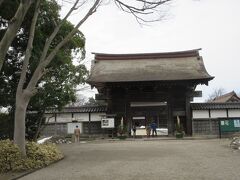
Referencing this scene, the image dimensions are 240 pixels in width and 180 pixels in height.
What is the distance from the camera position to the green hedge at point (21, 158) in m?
10.5

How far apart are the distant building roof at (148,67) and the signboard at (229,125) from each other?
3370 mm

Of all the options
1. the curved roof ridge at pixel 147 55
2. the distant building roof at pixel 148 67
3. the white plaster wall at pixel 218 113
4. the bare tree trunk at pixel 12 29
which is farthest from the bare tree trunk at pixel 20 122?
the curved roof ridge at pixel 147 55

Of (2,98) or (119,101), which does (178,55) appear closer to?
(119,101)

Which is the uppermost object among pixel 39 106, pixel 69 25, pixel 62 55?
pixel 69 25

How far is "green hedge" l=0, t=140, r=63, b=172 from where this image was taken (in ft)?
34.6

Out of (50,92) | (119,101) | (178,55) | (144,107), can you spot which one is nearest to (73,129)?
(119,101)

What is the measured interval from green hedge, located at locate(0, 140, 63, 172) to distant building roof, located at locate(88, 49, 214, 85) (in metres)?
13.8

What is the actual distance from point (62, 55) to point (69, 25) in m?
1.46

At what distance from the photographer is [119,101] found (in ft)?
88.5

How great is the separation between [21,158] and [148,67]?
1911cm

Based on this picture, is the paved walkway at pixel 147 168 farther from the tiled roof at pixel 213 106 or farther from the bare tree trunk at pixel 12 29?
the tiled roof at pixel 213 106

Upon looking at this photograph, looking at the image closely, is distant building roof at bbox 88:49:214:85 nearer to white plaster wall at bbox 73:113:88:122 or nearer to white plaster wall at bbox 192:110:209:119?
white plaster wall at bbox 192:110:209:119

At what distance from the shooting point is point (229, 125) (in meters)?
24.2

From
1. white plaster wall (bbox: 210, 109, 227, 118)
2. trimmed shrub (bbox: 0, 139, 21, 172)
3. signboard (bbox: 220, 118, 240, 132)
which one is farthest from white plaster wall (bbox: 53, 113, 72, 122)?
trimmed shrub (bbox: 0, 139, 21, 172)
